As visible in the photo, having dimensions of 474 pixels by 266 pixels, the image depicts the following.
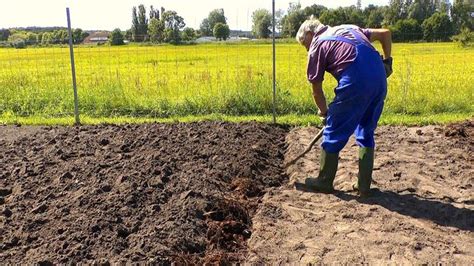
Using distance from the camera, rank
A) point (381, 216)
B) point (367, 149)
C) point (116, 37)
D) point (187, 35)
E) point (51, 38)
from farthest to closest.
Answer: point (187, 35) < point (51, 38) < point (116, 37) < point (367, 149) < point (381, 216)

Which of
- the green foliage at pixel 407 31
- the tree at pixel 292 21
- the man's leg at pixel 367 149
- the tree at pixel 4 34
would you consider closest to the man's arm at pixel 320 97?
the man's leg at pixel 367 149

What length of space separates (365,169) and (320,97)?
0.84 meters

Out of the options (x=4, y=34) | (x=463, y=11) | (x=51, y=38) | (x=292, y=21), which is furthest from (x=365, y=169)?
(x=463, y=11)

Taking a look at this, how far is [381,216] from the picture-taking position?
14.4 ft

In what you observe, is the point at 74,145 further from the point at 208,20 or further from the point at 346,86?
the point at 208,20

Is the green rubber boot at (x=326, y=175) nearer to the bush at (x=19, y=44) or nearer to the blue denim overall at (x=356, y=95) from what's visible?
the blue denim overall at (x=356, y=95)

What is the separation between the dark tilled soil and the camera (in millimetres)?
3693

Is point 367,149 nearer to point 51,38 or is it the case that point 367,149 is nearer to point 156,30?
point 156,30

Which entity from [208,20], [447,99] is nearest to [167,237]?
[447,99]

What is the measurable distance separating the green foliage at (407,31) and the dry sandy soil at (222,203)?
6.21 meters

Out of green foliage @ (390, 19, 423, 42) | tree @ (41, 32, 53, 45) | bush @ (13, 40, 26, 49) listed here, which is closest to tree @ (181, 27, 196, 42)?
tree @ (41, 32, 53, 45)

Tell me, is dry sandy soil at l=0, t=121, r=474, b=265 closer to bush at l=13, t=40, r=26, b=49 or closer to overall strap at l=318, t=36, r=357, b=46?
overall strap at l=318, t=36, r=357, b=46

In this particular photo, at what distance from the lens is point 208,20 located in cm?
3056

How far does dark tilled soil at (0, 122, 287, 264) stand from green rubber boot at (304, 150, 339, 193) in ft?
1.83
